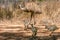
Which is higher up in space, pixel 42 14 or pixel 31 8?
pixel 31 8

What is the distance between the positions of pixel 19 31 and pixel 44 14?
6.97 ft

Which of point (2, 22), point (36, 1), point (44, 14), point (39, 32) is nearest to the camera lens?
point (39, 32)

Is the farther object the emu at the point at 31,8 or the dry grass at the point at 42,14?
the emu at the point at 31,8

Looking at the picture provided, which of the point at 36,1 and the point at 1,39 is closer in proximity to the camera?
the point at 1,39

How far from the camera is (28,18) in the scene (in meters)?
8.82

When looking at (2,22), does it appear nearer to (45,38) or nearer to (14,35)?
(14,35)

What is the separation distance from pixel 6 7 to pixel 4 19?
709mm

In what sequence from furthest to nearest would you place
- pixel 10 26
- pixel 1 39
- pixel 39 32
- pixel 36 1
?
1. pixel 36 1
2. pixel 10 26
3. pixel 39 32
4. pixel 1 39

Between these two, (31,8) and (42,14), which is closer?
(42,14)

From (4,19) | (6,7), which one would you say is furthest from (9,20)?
(6,7)

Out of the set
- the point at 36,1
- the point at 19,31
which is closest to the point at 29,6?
the point at 36,1

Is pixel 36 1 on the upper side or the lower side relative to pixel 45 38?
upper

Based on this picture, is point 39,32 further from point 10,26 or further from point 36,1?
point 36,1

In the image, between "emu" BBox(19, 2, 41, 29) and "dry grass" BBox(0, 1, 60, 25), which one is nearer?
"dry grass" BBox(0, 1, 60, 25)
